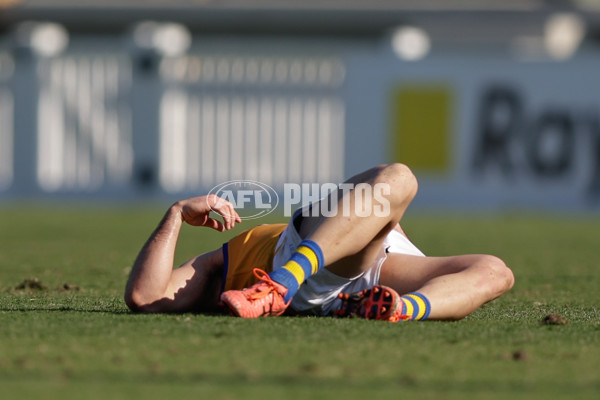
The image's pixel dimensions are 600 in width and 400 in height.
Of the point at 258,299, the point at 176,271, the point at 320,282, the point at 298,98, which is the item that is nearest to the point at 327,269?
the point at 320,282

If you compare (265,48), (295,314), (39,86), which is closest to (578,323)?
(295,314)

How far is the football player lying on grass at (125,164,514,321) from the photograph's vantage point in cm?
420

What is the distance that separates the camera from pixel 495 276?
14.8 ft

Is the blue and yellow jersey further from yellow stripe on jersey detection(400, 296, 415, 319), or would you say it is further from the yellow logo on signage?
the yellow logo on signage

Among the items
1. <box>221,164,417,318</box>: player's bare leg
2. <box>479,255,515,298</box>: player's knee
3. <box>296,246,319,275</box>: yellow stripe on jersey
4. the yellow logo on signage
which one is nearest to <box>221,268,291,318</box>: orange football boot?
<box>221,164,417,318</box>: player's bare leg

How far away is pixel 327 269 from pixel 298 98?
39.6 ft

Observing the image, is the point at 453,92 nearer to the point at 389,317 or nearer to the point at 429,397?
the point at 389,317

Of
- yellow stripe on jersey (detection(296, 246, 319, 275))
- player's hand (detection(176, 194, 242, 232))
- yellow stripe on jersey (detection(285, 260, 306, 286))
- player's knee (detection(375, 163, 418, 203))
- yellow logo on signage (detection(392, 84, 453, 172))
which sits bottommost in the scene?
yellow logo on signage (detection(392, 84, 453, 172))

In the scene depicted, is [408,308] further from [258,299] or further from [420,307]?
[258,299]

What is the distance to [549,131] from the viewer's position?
14836 mm

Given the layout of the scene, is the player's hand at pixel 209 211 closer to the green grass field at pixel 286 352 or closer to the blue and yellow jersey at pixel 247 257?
the blue and yellow jersey at pixel 247 257

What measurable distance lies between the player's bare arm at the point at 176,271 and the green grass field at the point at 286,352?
11cm

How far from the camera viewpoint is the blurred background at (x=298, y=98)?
15.0m

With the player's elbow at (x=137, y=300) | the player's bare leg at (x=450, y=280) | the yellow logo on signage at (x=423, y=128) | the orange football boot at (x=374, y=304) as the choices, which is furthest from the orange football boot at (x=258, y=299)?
the yellow logo on signage at (x=423, y=128)
